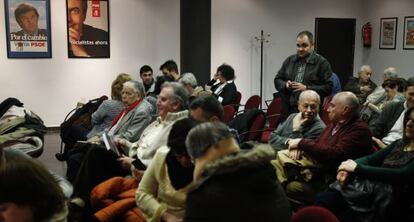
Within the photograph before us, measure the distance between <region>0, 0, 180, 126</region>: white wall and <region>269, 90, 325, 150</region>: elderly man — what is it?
489 cm

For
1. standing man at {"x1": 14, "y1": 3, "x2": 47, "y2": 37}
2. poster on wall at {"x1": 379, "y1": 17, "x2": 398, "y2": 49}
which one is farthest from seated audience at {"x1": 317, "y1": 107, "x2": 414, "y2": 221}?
poster on wall at {"x1": 379, "y1": 17, "x2": 398, "y2": 49}

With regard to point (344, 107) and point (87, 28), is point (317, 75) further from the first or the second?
point (87, 28)

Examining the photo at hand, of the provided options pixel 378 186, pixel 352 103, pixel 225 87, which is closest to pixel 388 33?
pixel 225 87

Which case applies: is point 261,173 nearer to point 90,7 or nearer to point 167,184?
point 167,184

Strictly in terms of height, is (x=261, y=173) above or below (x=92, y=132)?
above

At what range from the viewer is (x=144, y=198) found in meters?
2.48

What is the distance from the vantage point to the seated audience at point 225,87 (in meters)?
6.44

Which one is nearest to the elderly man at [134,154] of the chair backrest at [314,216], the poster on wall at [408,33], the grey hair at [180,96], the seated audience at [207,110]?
the grey hair at [180,96]

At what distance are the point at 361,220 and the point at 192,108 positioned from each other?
4.16 ft

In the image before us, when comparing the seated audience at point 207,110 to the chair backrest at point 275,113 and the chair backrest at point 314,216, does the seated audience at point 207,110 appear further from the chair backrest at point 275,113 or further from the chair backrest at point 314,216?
the chair backrest at point 275,113

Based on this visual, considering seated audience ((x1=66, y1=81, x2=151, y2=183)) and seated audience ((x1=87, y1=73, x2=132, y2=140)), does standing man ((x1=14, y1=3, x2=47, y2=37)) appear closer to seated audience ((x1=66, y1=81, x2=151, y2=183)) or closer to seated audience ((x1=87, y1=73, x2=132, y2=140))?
seated audience ((x1=87, y1=73, x2=132, y2=140))

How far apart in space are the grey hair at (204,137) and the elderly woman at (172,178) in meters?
0.36

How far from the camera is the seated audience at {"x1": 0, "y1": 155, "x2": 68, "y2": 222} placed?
56.1 inches

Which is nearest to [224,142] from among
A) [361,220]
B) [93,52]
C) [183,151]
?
[183,151]
